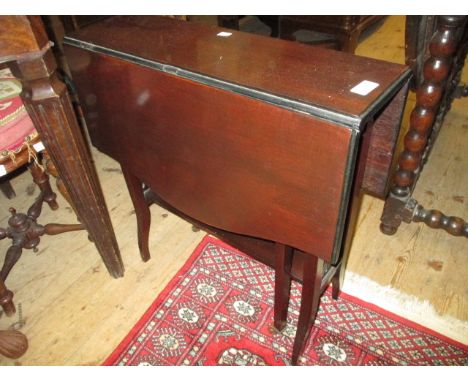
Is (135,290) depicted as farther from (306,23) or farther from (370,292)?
(306,23)

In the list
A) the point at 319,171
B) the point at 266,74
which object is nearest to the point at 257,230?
the point at 319,171

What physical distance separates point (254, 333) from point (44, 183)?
3.88 ft

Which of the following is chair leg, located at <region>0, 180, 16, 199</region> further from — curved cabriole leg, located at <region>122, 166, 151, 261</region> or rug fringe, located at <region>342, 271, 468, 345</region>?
rug fringe, located at <region>342, 271, 468, 345</region>

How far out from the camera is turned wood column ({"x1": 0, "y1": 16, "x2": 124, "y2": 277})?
86 centimetres

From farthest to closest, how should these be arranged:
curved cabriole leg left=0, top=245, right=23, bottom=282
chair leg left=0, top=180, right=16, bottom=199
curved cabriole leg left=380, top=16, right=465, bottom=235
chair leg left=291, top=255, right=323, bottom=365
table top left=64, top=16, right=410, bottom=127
A: 1. chair leg left=0, top=180, right=16, bottom=199
2. curved cabriole leg left=0, top=245, right=23, bottom=282
3. curved cabriole leg left=380, top=16, right=465, bottom=235
4. chair leg left=291, top=255, right=323, bottom=365
5. table top left=64, top=16, right=410, bottom=127

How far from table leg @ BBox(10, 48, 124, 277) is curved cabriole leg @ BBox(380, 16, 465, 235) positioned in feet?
3.67

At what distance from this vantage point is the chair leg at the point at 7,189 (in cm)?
194

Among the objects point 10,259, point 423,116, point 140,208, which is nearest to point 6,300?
point 10,259

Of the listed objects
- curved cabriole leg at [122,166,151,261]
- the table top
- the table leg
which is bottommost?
curved cabriole leg at [122,166,151,261]

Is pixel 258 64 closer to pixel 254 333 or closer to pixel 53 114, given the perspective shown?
pixel 53 114

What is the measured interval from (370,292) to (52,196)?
1.51 meters

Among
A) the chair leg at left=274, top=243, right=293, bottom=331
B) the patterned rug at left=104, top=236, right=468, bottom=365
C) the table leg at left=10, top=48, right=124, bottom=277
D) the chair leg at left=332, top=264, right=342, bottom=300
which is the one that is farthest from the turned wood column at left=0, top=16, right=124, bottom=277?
the chair leg at left=332, top=264, right=342, bottom=300

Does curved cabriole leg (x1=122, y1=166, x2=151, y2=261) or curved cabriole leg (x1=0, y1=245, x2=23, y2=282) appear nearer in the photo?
curved cabriole leg (x1=122, y1=166, x2=151, y2=261)

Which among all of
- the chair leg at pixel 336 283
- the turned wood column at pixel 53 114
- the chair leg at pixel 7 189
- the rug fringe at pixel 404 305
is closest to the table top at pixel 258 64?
the turned wood column at pixel 53 114
